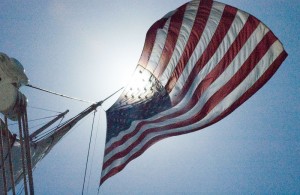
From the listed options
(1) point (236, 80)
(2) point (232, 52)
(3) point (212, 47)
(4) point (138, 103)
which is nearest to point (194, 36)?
(3) point (212, 47)

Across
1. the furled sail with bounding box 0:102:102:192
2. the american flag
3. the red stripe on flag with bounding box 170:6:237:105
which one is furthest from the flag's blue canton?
the furled sail with bounding box 0:102:102:192

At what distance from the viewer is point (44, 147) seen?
1284 centimetres

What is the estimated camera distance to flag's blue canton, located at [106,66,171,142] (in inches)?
356

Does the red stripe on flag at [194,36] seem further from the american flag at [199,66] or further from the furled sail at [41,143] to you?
the furled sail at [41,143]

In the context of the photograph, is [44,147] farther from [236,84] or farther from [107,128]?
[236,84]

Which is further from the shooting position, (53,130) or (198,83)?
(53,130)

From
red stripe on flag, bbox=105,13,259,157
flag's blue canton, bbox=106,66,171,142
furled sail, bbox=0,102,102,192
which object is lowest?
furled sail, bbox=0,102,102,192

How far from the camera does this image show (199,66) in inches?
336

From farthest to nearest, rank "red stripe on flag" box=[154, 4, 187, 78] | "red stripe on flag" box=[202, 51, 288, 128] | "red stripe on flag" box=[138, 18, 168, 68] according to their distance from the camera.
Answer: "red stripe on flag" box=[138, 18, 168, 68] < "red stripe on flag" box=[154, 4, 187, 78] < "red stripe on flag" box=[202, 51, 288, 128]

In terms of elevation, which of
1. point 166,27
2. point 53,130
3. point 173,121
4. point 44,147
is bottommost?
point 44,147

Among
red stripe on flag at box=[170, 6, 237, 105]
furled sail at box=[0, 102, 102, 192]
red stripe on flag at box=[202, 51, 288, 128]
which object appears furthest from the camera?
furled sail at box=[0, 102, 102, 192]

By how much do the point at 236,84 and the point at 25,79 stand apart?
5097 mm

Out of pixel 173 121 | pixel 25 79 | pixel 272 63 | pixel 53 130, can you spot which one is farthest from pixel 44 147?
pixel 272 63

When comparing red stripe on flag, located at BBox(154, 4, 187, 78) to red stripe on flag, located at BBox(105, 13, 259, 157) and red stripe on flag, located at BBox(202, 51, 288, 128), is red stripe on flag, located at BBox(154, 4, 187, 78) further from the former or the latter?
red stripe on flag, located at BBox(202, 51, 288, 128)
